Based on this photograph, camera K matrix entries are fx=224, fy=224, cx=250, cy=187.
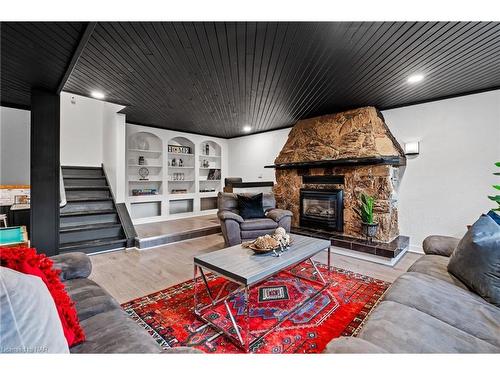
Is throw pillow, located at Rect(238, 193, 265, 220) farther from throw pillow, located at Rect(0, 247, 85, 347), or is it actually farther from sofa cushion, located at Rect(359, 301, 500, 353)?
throw pillow, located at Rect(0, 247, 85, 347)

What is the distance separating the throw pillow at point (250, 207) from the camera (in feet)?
12.8

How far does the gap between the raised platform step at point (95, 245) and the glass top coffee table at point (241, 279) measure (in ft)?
7.09

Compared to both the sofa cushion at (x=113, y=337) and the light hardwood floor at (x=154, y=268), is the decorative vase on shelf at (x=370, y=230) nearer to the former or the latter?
the light hardwood floor at (x=154, y=268)

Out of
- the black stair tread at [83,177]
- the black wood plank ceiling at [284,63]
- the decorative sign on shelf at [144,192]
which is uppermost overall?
the black wood plank ceiling at [284,63]

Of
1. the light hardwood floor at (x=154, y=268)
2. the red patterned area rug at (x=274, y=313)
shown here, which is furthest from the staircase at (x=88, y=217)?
the red patterned area rug at (x=274, y=313)

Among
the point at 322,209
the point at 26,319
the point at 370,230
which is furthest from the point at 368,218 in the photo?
the point at 26,319

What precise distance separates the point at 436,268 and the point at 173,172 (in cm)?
584

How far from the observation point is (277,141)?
5.75 meters

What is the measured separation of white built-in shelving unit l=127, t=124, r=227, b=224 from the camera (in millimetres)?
5445

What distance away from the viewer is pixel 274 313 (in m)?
1.92

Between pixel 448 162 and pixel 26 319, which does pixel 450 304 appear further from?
pixel 448 162

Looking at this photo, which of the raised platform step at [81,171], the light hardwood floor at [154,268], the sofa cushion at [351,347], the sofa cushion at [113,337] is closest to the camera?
the sofa cushion at [351,347]

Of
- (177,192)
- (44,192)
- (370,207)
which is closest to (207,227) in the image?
(177,192)

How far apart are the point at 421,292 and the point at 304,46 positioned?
2.15 metres
